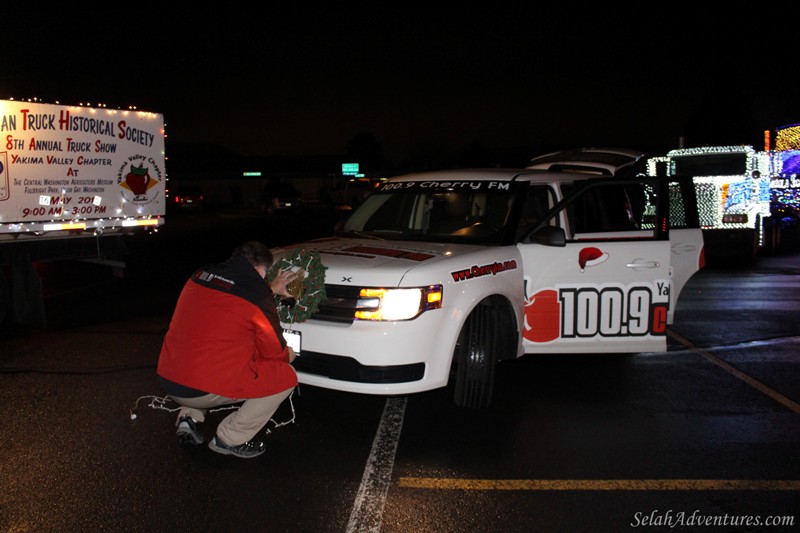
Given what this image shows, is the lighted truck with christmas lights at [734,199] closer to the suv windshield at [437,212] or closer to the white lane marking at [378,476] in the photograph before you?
the suv windshield at [437,212]

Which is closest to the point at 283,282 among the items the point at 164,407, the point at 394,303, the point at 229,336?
the point at 229,336

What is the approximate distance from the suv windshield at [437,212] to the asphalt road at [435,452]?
1.43 metres

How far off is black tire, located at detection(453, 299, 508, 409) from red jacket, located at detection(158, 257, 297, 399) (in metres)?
1.50

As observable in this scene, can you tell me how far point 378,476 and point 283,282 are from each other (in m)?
1.43

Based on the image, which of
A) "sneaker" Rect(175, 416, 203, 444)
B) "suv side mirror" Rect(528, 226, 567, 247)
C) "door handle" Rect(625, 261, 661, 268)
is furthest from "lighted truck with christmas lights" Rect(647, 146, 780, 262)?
"sneaker" Rect(175, 416, 203, 444)

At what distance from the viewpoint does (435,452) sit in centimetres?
481

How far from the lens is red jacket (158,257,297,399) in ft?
14.1

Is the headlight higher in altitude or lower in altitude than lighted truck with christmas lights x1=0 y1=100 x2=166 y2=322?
lower

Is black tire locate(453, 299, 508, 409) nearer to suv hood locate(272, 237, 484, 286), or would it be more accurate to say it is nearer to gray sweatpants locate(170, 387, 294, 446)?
suv hood locate(272, 237, 484, 286)

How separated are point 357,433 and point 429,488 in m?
1.07

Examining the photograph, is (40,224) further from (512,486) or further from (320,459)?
(512,486)

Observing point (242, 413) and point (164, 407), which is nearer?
point (242, 413)

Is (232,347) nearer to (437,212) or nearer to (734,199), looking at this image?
(437,212)
